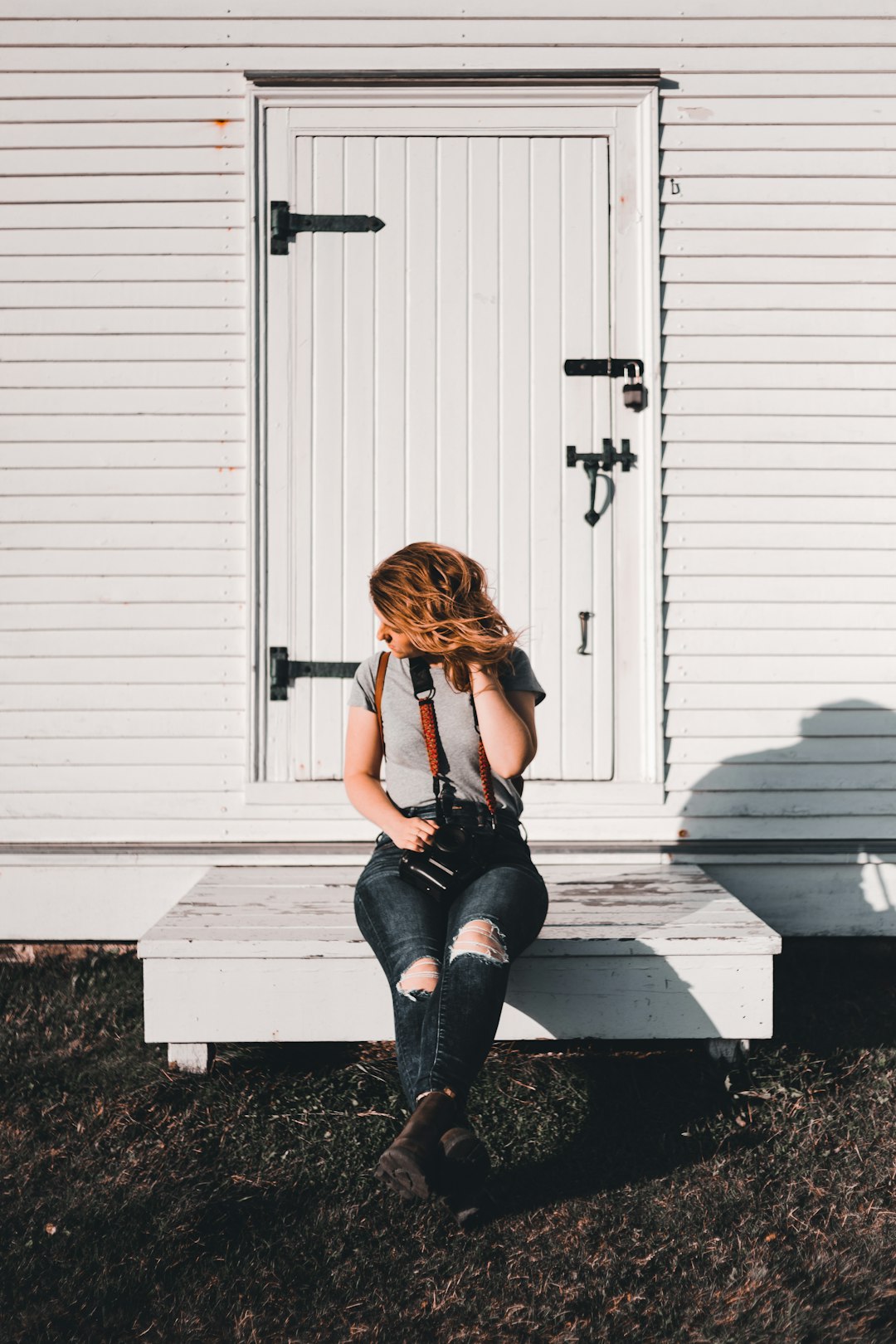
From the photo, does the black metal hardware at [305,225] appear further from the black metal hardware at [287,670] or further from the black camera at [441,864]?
the black camera at [441,864]

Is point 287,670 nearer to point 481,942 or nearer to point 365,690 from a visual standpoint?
point 365,690

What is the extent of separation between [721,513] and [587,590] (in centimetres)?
52

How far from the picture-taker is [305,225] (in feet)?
12.3

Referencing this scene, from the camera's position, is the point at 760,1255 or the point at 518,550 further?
the point at 518,550

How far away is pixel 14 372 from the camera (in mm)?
3754

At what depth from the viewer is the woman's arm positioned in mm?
2672

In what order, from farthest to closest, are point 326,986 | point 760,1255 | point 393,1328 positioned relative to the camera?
point 326,986
point 760,1255
point 393,1328

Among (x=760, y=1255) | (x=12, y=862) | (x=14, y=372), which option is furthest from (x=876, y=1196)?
(x=14, y=372)

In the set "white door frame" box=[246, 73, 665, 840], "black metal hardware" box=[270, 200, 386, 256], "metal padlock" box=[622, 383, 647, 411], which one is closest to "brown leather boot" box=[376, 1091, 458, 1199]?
"white door frame" box=[246, 73, 665, 840]

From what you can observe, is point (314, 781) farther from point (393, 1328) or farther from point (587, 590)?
point (393, 1328)

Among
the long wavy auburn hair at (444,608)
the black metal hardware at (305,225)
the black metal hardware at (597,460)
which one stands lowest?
the long wavy auburn hair at (444,608)

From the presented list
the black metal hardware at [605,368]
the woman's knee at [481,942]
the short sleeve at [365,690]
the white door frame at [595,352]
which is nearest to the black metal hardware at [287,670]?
the white door frame at [595,352]

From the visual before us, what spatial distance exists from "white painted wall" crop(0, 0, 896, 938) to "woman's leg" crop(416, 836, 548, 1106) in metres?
1.20

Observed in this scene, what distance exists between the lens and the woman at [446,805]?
2.29m
